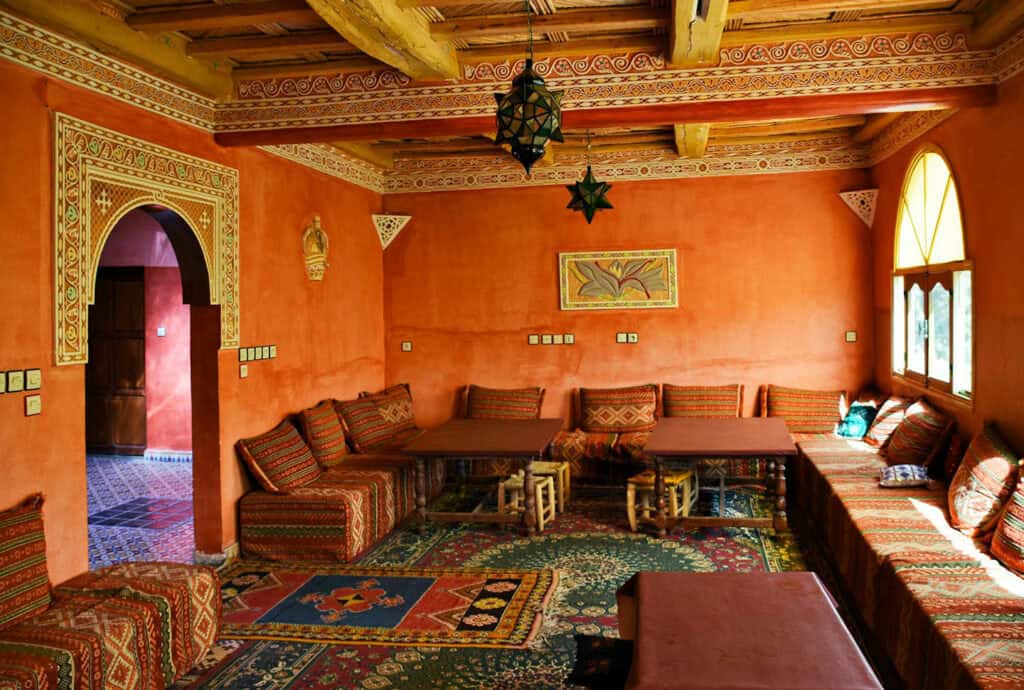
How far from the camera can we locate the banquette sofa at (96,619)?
10.8ft

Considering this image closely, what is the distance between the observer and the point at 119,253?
9.09 m

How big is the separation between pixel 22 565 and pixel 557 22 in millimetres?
4001

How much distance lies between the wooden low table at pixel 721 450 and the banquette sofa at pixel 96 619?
10.6ft

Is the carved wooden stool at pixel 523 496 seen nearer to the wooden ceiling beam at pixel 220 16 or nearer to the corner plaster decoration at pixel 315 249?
the corner plaster decoration at pixel 315 249

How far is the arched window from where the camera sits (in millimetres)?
5602

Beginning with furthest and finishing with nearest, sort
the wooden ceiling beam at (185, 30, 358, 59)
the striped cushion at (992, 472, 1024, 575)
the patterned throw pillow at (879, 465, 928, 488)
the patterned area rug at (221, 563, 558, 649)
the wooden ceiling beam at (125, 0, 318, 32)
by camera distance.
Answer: the patterned throw pillow at (879, 465, 928, 488)
the wooden ceiling beam at (185, 30, 358, 59)
the patterned area rug at (221, 563, 558, 649)
the wooden ceiling beam at (125, 0, 318, 32)
the striped cushion at (992, 472, 1024, 575)

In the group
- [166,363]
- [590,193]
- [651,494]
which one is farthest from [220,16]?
[166,363]

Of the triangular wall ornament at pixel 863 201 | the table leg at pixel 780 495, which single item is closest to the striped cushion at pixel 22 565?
the table leg at pixel 780 495

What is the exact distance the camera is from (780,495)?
6000mm

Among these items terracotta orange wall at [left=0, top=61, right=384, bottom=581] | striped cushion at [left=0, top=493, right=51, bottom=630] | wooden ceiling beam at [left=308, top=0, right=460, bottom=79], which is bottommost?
striped cushion at [left=0, top=493, right=51, bottom=630]

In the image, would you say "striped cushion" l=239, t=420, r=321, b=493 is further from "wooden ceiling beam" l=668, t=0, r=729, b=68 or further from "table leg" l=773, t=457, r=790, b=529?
"wooden ceiling beam" l=668, t=0, r=729, b=68

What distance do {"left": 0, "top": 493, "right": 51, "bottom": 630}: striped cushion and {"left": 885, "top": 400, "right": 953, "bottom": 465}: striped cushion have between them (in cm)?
545

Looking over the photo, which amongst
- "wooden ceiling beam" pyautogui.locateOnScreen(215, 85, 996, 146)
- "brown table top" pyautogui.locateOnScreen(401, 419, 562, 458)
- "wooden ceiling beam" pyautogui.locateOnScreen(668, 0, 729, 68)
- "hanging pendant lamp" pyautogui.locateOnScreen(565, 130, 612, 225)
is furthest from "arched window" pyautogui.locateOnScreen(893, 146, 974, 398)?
"brown table top" pyautogui.locateOnScreen(401, 419, 562, 458)

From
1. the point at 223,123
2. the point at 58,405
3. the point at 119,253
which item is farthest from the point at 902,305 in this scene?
the point at 119,253
